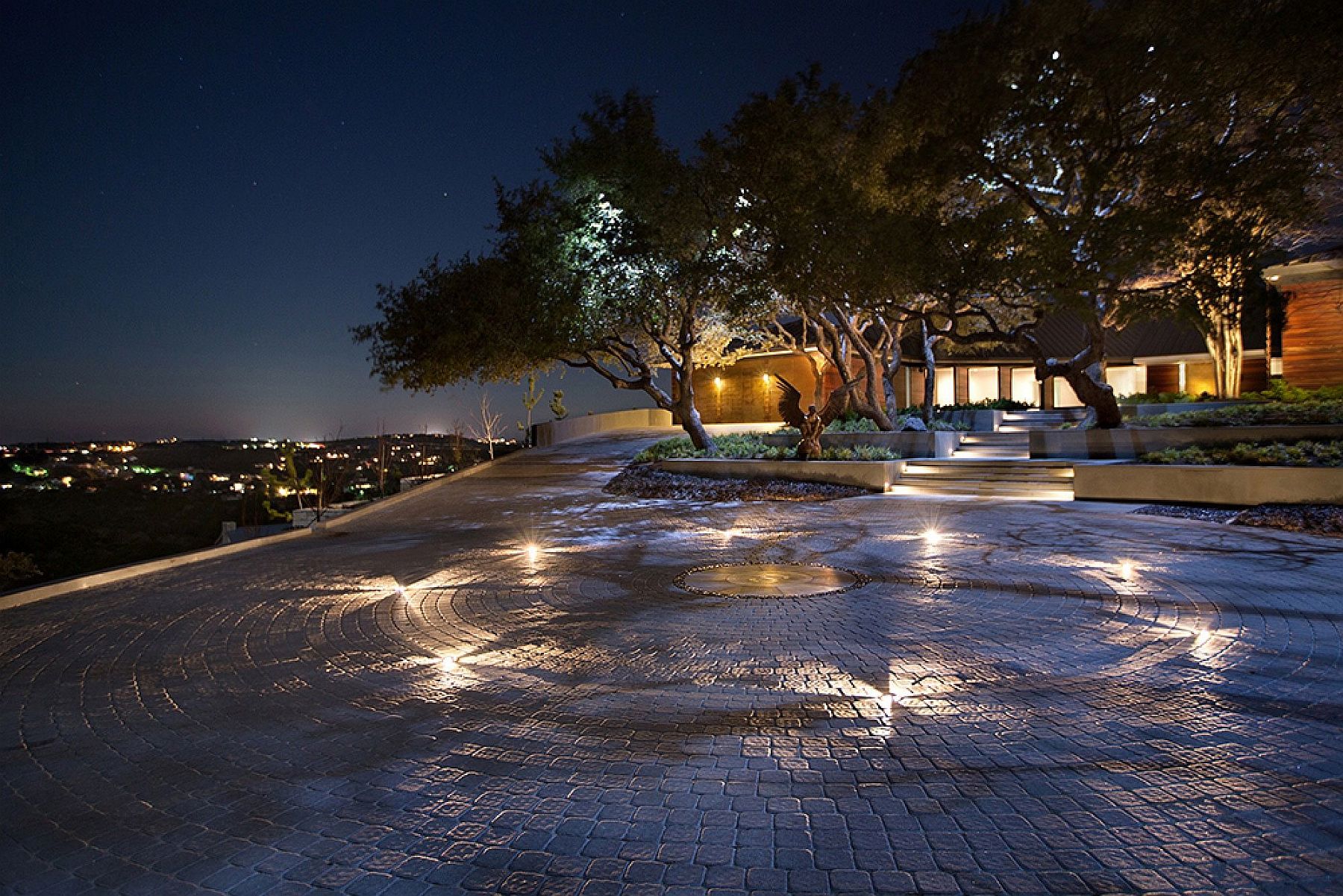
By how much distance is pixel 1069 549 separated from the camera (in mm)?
8992

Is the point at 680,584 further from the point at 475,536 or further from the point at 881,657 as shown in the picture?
the point at 475,536

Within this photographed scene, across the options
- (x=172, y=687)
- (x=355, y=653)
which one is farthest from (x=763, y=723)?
(x=172, y=687)

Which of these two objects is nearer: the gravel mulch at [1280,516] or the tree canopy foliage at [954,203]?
the gravel mulch at [1280,516]

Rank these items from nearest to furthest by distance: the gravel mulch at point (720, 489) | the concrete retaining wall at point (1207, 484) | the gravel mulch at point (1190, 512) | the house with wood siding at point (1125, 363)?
the concrete retaining wall at point (1207, 484) → the gravel mulch at point (1190, 512) → the gravel mulch at point (720, 489) → the house with wood siding at point (1125, 363)

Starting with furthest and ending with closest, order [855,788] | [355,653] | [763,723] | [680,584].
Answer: [680,584], [355,653], [763,723], [855,788]

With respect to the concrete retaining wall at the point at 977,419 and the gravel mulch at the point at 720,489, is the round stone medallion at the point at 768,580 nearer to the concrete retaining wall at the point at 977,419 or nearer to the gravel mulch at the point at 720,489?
the gravel mulch at the point at 720,489

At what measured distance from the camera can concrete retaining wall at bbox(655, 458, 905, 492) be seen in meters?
15.8

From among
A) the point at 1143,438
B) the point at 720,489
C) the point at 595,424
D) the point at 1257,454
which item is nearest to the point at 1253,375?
the point at 1143,438

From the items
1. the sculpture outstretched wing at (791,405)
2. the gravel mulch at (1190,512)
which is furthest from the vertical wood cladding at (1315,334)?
the sculpture outstretched wing at (791,405)

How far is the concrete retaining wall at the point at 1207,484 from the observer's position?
10875mm

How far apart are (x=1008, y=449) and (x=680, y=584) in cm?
1489

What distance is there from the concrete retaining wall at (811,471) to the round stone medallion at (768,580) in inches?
296

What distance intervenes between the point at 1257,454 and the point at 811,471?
7.71 m

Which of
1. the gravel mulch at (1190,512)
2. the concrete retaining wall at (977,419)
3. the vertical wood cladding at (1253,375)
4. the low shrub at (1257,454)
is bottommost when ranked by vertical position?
the gravel mulch at (1190,512)
